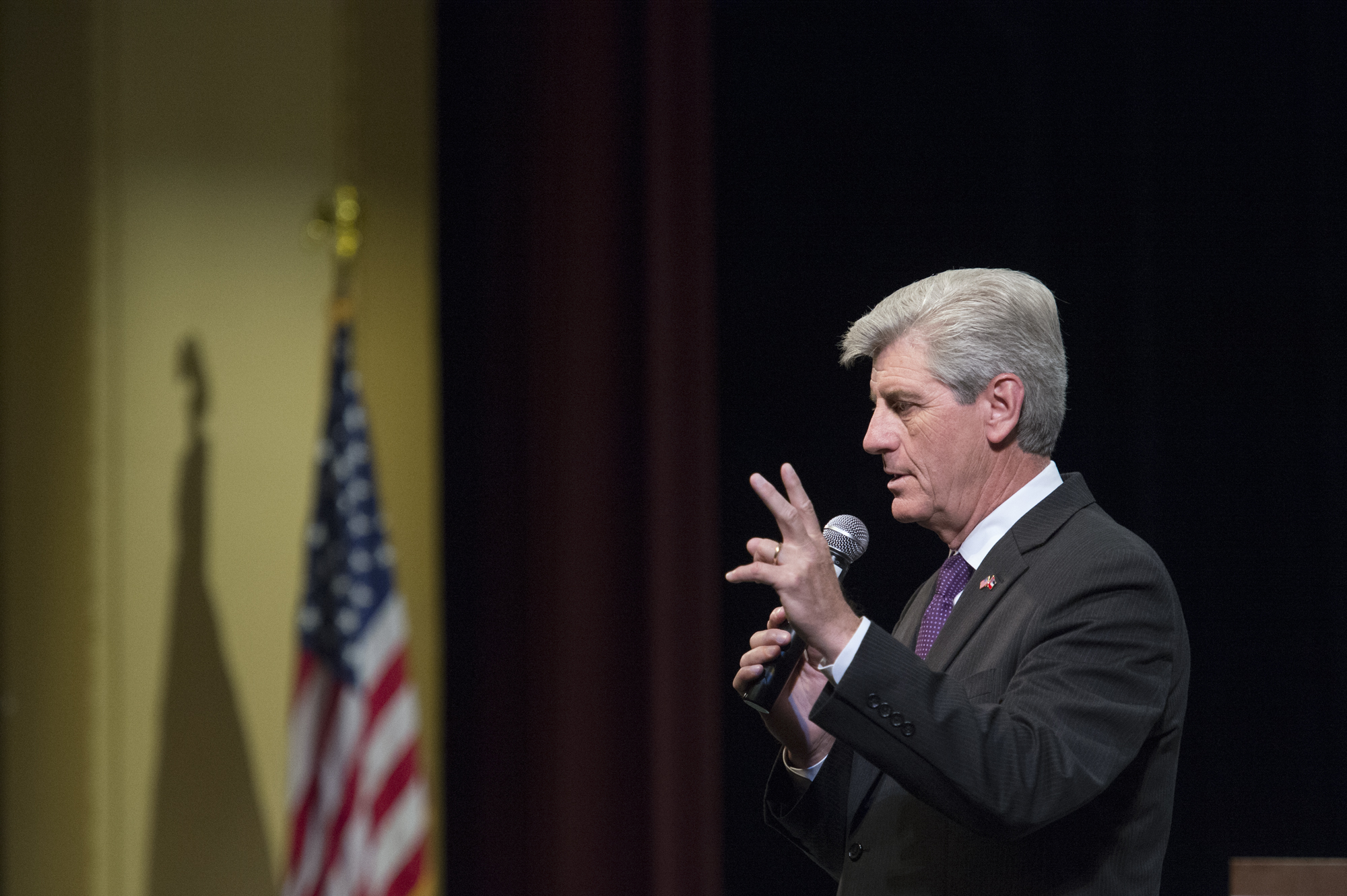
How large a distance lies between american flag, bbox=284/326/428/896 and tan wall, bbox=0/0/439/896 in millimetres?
459

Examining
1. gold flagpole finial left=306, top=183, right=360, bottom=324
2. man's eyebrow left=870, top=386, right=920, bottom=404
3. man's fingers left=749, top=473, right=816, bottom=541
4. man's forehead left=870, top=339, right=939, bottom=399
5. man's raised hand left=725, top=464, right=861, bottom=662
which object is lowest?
man's raised hand left=725, top=464, right=861, bottom=662

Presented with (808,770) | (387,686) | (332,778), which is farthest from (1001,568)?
(332,778)

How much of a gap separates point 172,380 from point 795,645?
233 cm

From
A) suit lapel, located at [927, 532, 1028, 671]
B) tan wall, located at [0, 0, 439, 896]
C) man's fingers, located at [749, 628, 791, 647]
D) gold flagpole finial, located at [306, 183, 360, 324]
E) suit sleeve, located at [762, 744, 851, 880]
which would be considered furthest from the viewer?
tan wall, located at [0, 0, 439, 896]

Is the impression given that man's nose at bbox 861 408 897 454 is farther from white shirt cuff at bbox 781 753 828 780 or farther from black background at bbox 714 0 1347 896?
black background at bbox 714 0 1347 896

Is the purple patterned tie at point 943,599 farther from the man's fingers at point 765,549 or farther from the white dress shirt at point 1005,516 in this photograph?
the man's fingers at point 765,549

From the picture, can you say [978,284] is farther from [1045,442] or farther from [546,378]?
[546,378]

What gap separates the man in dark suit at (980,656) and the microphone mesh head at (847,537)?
0.07 meters

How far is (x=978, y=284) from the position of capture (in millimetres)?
1662

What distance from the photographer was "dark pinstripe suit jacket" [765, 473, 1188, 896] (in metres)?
1.30

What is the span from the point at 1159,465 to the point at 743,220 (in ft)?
3.88

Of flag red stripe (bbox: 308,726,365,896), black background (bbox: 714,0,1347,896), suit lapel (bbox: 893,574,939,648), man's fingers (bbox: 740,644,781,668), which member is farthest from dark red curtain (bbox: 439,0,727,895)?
man's fingers (bbox: 740,644,781,668)

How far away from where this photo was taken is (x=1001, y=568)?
1595 millimetres

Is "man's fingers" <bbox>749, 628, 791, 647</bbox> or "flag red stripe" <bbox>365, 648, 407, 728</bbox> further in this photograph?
"flag red stripe" <bbox>365, 648, 407, 728</bbox>
